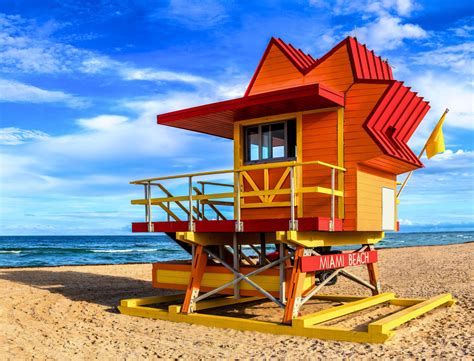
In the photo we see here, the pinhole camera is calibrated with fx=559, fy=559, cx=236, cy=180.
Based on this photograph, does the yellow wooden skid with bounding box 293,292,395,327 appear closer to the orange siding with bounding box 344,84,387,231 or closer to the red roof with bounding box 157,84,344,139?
the orange siding with bounding box 344,84,387,231

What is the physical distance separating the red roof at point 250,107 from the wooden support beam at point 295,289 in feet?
10.8

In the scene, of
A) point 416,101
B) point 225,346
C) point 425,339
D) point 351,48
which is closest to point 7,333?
point 225,346

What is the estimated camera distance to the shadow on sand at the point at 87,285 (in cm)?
1692

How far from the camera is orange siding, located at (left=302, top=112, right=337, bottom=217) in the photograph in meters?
12.6

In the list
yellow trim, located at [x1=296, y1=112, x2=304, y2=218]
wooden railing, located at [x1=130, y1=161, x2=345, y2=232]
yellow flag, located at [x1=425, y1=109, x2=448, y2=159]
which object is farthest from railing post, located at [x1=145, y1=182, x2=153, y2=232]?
yellow flag, located at [x1=425, y1=109, x2=448, y2=159]

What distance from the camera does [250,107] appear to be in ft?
42.5

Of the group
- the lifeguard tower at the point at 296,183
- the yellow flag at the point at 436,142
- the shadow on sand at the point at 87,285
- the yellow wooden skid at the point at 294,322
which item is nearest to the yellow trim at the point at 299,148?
the lifeguard tower at the point at 296,183

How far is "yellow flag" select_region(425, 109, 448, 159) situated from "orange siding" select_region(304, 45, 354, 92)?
12.1ft

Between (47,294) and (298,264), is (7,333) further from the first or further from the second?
(298,264)

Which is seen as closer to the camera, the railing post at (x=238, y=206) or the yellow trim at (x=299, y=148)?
the railing post at (x=238, y=206)

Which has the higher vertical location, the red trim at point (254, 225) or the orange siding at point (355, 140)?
the orange siding at point (355, 140)

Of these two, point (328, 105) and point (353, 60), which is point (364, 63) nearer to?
point (353, 60)

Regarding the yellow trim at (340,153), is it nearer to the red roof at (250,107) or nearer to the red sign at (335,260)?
the red roof at (250,107)

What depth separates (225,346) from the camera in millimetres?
10336
